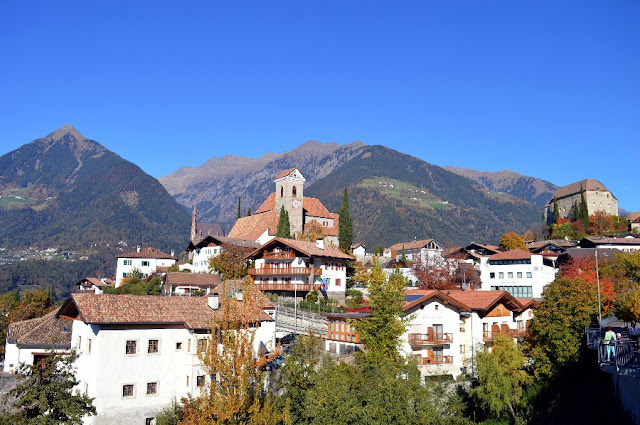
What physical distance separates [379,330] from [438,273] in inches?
1780

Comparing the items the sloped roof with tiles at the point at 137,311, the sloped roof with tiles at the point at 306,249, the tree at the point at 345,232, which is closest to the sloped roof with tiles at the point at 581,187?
the tree at the point at 345,232

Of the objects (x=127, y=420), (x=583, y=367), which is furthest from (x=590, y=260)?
(x=127, y=420)

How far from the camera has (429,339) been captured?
45781 millimetres

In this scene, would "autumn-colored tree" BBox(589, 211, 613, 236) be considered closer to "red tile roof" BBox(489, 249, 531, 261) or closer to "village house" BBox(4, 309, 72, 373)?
"red tile roof" BBox(489, 249, 531, 261)

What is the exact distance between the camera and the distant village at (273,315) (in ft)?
118

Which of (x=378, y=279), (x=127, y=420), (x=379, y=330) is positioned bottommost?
(x=127, y=420)

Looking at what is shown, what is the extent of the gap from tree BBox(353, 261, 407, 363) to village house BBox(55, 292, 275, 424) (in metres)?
7.59

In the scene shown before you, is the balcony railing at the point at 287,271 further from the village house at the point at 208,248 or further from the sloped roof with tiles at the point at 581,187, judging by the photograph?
the sloped roof with tiles at the point at 581,187

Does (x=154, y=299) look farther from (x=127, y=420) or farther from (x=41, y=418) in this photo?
(x=41, y=418)

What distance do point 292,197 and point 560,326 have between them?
2605 inches

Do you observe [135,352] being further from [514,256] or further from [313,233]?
[514,256]

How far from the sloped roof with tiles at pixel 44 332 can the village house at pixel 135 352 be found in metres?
7.83

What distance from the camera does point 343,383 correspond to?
101ft

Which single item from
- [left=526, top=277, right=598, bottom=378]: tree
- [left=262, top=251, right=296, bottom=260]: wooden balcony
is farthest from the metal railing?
[left=262, top=251, right=296, bottom=260]: wooden balcony
